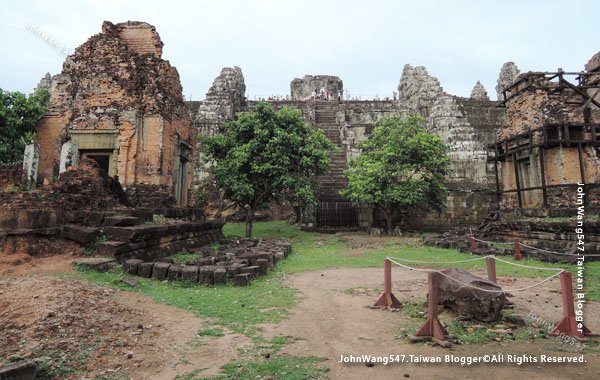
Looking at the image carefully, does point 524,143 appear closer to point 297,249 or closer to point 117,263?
point 297,249

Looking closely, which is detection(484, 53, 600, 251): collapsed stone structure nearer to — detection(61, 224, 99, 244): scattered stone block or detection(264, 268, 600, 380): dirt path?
detection(264, 268, 600, 380): dirt path

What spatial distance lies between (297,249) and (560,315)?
A: 9.62 m

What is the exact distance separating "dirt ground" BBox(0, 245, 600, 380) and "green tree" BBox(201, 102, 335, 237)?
30.2 feet

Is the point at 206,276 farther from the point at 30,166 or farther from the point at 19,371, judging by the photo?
the point at 30,166

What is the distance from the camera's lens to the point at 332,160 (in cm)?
2525

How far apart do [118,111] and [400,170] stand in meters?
12.0

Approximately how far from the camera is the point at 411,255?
1223cm

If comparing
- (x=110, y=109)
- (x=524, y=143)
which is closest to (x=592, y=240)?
(x=524, y=143)

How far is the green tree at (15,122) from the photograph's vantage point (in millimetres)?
19031

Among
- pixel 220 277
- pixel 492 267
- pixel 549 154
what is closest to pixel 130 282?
pixel 220 277

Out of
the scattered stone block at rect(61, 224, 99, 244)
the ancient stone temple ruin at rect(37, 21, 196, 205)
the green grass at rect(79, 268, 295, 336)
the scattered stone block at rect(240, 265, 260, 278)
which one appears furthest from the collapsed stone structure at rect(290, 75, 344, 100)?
the green grass at rect(79, 268, 295, 336)

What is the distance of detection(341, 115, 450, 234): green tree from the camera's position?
56.4 ft

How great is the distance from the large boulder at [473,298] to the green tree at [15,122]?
20858 millimetres

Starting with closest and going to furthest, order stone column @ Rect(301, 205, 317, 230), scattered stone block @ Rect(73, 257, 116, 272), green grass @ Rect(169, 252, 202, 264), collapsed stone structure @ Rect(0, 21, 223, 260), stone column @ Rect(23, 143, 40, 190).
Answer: scattered stone block @ Rect(73, 257, 116, 272)
green grass @ Rect(169, 252, 202, 264)
stone column @ Rect(23, 143, 40, 190)
collapsed stone structure @ Rect(0, 21, 223, 260)
stone column @ Rect(301, 205, 317, 230)
